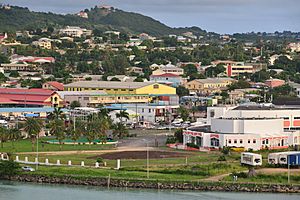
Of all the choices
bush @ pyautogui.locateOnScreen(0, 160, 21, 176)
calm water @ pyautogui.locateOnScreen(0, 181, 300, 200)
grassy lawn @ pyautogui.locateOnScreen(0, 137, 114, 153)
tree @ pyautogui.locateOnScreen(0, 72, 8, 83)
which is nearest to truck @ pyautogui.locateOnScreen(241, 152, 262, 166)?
calm water @ pyautogui.locateOnScreen(0, 181, 300, 200)

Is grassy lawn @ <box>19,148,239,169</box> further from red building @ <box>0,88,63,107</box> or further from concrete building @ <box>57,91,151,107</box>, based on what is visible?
concrete building @ <box>57,91,151,107</box>

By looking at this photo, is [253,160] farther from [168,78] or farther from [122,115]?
[168,78]

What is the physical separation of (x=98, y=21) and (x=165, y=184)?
401 feet

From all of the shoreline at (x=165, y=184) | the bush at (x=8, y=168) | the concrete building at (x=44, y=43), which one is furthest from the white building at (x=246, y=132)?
the concrete building at (x=44, y=43)

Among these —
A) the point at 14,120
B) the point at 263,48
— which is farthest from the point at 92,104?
the point at 263,48

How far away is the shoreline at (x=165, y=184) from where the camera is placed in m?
21.7

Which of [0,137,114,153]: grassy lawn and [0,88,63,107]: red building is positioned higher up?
[0,88,63,107]: red building

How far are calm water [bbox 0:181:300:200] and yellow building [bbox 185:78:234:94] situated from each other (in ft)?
97.8

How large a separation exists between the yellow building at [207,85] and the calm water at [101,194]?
97.8 ft

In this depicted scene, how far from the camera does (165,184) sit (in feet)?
72.7

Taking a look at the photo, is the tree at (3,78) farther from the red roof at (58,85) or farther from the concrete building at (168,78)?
the concrete building at (168,78)

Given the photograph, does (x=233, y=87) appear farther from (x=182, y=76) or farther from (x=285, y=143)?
(x=285, y=143)

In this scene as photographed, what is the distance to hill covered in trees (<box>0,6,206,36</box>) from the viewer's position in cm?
11238

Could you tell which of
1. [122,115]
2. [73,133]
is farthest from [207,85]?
[73,133]
